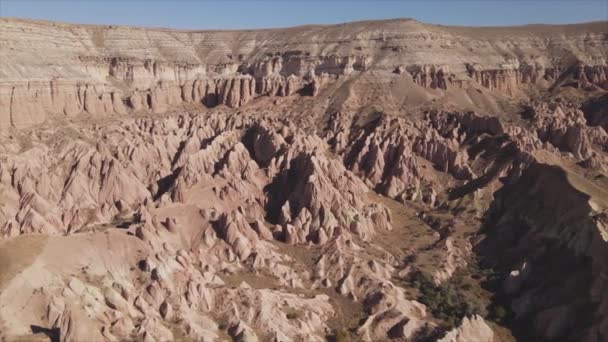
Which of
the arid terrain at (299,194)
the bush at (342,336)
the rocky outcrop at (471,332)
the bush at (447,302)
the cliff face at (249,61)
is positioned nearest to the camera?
the rocky outcrop at (471,332)

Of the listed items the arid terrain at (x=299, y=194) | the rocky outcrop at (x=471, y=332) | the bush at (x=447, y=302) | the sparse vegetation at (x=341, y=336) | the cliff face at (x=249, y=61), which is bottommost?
the sparse vegetation at (x=341, y=336)

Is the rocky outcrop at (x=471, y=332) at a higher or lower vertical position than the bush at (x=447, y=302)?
higher

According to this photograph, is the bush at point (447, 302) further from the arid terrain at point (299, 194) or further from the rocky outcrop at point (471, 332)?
the rocky outcrop at point (471, 332)

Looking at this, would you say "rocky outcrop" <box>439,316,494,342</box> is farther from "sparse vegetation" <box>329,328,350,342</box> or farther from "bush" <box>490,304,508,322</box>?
"sparse vegetation" <box>329,328,350,342</box>

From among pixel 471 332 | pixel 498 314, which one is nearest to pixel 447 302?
pixel 498 314

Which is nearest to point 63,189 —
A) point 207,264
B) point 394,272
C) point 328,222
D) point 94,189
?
point 94,189

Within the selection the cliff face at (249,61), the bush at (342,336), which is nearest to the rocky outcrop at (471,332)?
the bush at (342,336)

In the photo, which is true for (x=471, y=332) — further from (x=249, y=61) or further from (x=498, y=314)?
(x=249, y=61)
